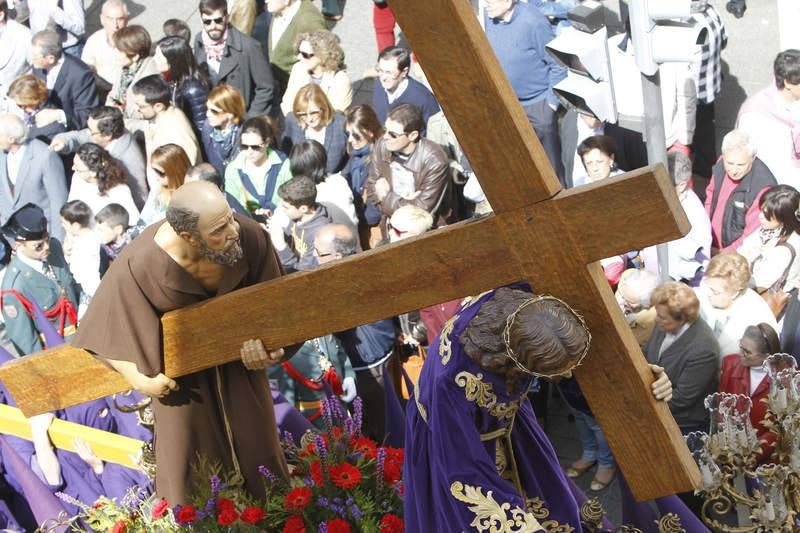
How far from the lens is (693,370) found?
18.9 feet

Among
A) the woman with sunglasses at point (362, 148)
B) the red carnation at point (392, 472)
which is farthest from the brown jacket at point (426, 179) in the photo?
the red carnation at point (392, 472)

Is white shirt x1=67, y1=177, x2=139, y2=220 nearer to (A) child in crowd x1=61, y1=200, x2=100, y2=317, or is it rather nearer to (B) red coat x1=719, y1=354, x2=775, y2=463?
(A) child in crowd x1=61, y1=200, x2=100, y2=317

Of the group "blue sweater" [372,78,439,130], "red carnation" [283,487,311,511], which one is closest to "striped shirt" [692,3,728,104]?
"blue sweater" [372,78,439,130]

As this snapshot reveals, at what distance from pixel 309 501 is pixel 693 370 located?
2.18 metres

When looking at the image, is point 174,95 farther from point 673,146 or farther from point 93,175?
point 673,146

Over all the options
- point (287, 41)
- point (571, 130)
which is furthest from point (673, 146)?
point (287, 41)

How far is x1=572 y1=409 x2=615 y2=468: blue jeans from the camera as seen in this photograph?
633 cm

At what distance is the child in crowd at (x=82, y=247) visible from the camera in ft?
25.0

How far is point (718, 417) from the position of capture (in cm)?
397

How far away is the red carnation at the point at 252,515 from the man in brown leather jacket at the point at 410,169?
131 inches

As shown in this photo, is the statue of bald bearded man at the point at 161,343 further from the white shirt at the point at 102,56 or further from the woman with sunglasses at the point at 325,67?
the white shirt at the point at 102,56

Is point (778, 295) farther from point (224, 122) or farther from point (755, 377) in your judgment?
point (224, 122)

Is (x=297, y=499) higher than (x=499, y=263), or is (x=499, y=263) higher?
(x=499, y=263)

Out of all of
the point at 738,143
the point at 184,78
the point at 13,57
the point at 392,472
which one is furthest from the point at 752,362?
the point at 13,57
